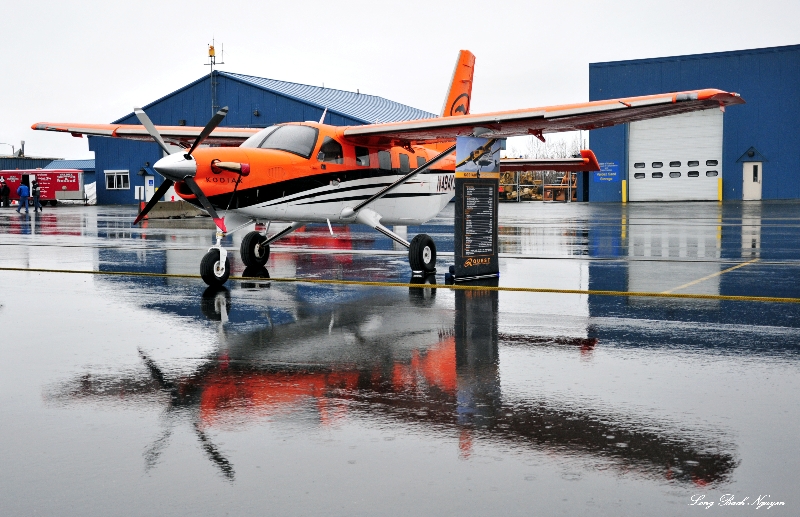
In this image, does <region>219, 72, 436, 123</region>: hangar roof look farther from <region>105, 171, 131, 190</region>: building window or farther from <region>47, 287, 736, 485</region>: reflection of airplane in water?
<region>47, 287, 736, 485</region>: reflection of airplane in water

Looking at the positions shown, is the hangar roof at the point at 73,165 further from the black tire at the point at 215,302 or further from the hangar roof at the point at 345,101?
the black tire at the point at 215,302

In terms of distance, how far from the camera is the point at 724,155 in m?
54.1

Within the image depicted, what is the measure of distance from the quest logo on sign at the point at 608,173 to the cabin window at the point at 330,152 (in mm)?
45712

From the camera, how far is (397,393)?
588 centimetres

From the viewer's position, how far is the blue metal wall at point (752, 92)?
52.2m

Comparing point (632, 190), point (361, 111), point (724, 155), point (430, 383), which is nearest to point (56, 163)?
point (361, 111)

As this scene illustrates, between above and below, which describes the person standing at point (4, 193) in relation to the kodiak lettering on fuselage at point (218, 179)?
above

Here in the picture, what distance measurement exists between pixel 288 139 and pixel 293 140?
0.08m

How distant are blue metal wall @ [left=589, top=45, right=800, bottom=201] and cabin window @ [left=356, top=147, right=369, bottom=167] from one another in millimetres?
42881

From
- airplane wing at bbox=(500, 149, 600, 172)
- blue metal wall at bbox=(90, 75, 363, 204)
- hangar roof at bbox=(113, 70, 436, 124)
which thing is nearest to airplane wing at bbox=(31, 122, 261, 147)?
airplane wing at bbox=(500, 149, 600, 172)

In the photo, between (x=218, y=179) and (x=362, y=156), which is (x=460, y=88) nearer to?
(x=362, y=156)

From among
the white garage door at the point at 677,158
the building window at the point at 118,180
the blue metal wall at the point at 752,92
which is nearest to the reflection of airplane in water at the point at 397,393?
the blue metal wall at the point at 752,92

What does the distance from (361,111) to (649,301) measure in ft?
168

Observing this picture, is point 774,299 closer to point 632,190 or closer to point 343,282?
point 343,282
